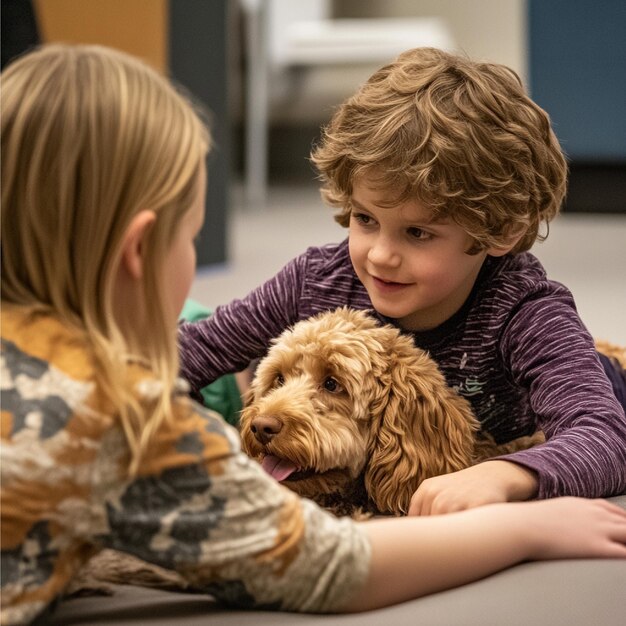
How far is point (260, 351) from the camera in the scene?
6.09ft

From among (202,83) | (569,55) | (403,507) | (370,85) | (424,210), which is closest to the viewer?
(403,507)

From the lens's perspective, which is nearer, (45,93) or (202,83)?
(45,93)

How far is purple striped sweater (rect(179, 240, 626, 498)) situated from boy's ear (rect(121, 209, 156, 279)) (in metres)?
0.61

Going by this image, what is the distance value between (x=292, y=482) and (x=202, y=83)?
2.79 meters

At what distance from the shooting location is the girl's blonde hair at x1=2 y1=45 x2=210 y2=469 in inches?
40.0

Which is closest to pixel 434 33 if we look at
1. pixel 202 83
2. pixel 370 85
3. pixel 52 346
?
pixel 202 83

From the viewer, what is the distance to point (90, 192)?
1.03 m

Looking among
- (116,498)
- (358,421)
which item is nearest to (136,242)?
(116,498)

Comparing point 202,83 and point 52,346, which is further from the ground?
point 52,346

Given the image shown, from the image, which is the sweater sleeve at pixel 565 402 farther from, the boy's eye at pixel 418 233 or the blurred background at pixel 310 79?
the blurred background at pixel 310 79

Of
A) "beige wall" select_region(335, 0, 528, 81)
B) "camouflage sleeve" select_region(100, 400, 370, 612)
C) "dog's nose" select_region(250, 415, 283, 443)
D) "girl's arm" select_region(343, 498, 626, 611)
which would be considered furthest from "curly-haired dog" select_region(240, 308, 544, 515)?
"beige wall" select_region(335, 0, 528, 81)

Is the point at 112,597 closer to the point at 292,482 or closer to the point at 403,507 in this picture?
the point at 292,482

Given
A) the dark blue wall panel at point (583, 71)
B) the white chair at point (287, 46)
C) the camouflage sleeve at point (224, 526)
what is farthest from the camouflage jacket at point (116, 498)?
the white chair at point (287, 46)

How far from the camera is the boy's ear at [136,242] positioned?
1040 mm
